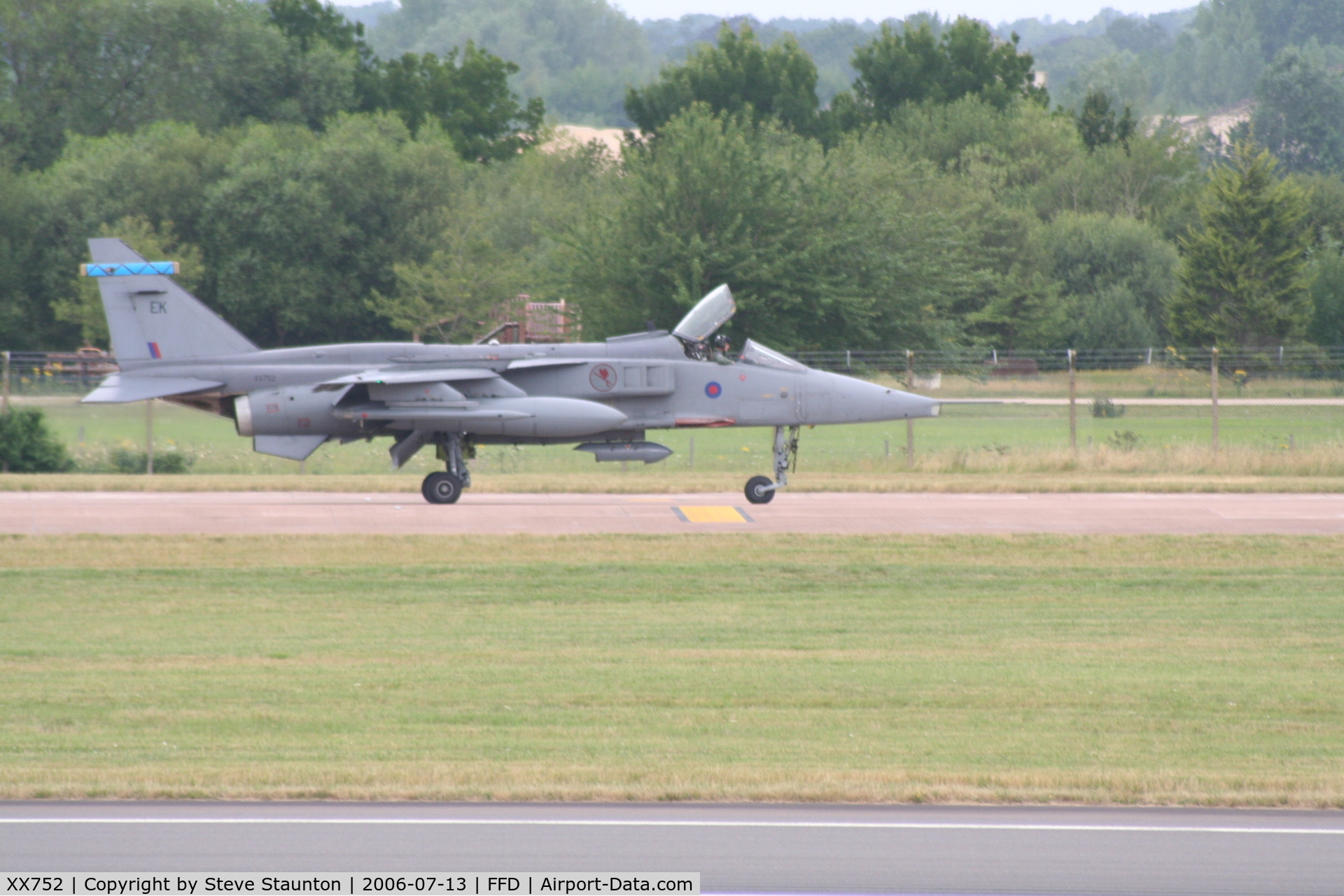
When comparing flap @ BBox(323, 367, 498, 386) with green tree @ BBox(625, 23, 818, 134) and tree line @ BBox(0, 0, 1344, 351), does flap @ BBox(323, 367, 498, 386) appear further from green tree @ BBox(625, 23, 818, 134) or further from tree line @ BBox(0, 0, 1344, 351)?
green tree @ BBox(625, 23, 818, 134)

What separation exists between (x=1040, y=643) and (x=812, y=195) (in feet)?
102

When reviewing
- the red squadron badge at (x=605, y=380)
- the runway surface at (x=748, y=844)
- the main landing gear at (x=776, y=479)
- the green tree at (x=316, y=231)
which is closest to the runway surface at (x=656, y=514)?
the main landing gear at (x=776, y=479)

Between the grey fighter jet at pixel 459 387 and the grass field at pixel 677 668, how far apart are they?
118 inches

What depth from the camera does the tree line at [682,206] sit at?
140 feet

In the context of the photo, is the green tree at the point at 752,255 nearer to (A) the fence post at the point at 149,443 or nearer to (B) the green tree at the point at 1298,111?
(A) the fence post at the point at 149,443

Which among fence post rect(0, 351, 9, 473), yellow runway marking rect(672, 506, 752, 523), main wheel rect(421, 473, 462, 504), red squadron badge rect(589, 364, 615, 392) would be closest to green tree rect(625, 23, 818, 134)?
fence post rect(0, 351, 9, 473)

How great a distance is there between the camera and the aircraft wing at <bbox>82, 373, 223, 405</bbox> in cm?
2098

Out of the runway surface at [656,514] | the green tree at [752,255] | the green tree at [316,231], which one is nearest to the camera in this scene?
the runway surface at [656,514]

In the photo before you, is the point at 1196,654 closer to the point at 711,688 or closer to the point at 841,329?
the point at 711,688

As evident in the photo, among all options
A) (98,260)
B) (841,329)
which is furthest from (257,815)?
(841,329)

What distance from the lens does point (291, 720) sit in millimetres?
10164

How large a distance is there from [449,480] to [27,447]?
1035 cm

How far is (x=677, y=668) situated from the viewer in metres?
12.1

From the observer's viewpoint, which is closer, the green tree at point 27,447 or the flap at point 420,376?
the flap at point 420,376
